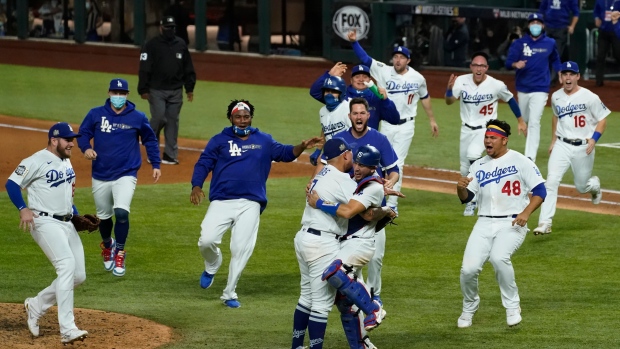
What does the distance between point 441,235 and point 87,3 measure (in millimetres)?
21251

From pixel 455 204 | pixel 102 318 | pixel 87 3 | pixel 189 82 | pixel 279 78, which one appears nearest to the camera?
pixel 102 318

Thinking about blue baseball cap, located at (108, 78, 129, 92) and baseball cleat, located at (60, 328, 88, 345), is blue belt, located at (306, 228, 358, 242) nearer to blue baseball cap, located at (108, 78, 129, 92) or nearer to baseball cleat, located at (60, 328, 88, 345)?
baseball cleat, located at (60, 328, 88, 345)

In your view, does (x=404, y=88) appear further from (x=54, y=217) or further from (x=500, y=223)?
(x=54, y=217)

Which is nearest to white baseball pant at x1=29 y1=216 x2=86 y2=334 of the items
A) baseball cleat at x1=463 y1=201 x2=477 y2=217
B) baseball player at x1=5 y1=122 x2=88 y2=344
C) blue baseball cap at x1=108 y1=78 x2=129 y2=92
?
baseball player at x1=5 y1=122 x2=88 y2=344

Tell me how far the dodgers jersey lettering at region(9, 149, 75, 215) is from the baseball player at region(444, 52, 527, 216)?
6.96 m

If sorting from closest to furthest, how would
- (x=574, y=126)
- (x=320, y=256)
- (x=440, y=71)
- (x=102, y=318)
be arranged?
(x=320, y=256) < (x=102, y=318) < (x=574, y=126) < (x=440, y=71)

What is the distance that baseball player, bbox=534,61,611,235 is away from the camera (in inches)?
566

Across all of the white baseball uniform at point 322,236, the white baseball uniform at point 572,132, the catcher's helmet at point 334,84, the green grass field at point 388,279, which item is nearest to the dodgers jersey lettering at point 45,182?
A: the green grass field at point 388,279

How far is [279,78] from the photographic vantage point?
30.0 m

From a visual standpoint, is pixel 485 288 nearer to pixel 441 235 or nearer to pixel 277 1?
pixel 441 235

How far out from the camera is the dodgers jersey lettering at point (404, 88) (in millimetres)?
16016

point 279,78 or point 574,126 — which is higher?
point 574,126

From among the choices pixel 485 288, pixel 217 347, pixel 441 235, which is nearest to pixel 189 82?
pixel 441 235

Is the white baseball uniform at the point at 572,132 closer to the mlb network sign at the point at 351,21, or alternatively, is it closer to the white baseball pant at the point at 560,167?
the white baseball pant at the point at 560,167
